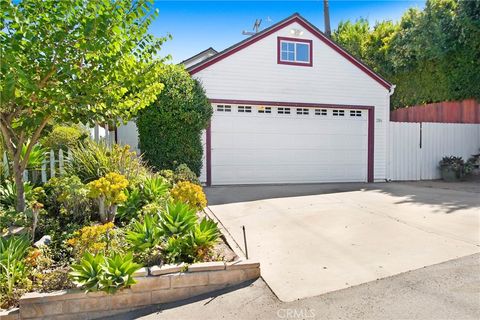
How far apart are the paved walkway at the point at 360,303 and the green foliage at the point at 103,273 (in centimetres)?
30

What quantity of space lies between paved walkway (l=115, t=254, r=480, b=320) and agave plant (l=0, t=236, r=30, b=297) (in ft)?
3.26

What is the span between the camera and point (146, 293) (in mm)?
3049

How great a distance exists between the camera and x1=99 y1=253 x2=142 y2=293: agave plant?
2.87m

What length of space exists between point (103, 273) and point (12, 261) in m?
0.97

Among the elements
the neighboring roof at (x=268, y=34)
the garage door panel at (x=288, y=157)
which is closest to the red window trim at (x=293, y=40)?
the neighboring roof at (x=268, y=34)

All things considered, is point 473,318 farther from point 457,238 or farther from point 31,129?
point 31,129

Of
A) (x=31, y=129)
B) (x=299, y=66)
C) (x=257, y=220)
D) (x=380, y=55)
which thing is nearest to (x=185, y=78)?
(x=299, y=66)

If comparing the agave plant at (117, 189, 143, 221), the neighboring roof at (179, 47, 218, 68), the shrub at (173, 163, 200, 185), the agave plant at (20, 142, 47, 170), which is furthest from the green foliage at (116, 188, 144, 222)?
the neighboring roof at (179, 47, 218, 68)

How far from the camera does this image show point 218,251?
12.5 ft

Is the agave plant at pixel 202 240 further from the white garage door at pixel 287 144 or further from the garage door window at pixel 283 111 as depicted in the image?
the garage door window at pixel 283 111

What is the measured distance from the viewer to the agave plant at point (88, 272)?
2.87 m

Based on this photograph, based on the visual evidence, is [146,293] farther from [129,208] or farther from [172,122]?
[172,122]

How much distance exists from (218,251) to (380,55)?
1571cm

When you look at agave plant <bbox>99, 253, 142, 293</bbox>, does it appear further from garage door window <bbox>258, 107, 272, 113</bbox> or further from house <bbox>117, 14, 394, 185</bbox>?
garage door window <bbox>258, 107, 272, 113</bbox>
